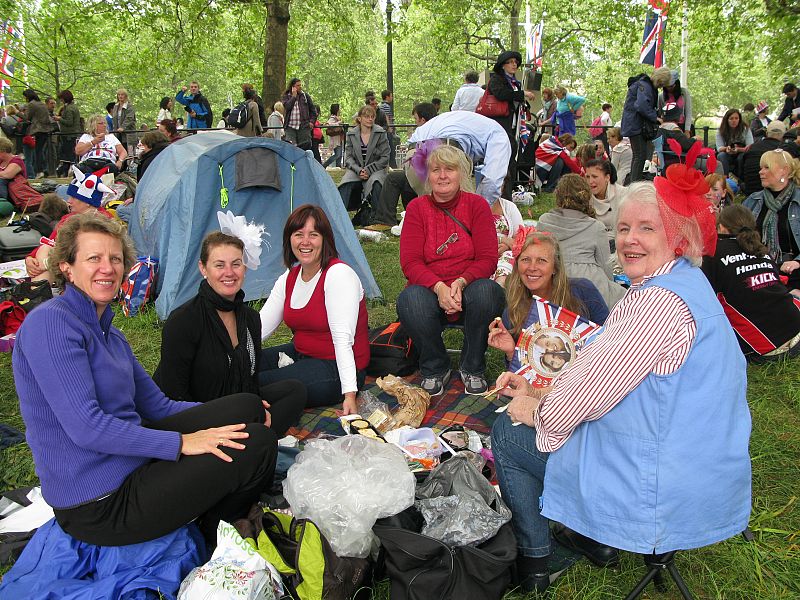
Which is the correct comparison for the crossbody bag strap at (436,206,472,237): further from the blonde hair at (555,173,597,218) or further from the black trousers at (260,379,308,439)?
the black trousers at (260,379,308,439)

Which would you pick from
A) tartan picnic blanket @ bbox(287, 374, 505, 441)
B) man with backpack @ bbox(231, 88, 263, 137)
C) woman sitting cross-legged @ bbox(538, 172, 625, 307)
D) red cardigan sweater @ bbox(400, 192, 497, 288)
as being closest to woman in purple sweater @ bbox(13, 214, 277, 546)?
tartan picnic blanket @ bbox(287, 374, 505, 441)

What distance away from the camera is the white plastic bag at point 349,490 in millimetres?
2369

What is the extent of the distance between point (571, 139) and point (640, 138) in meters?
3.73

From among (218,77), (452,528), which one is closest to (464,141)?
(452,528)

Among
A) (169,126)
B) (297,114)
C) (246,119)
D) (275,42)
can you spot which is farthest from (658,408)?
(275,42)

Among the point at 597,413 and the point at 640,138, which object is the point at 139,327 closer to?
the point at 597,413

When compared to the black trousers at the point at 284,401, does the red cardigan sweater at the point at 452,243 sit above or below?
above

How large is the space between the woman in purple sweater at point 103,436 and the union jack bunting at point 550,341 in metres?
1.52

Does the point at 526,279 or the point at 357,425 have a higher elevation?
the point at 526,279

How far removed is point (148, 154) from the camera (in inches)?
302

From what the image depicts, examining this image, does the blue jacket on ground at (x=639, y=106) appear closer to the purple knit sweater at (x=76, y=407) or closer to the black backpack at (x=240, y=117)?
the black backpack at (x=240, y=117)

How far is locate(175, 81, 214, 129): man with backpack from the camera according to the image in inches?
580

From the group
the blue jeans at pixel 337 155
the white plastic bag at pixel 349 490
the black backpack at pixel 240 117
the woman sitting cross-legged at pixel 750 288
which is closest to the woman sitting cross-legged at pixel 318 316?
the white plastic bag at pixel 349 490

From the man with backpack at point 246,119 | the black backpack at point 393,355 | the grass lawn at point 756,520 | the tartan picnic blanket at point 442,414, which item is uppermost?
the man with backpack at point 246,119
